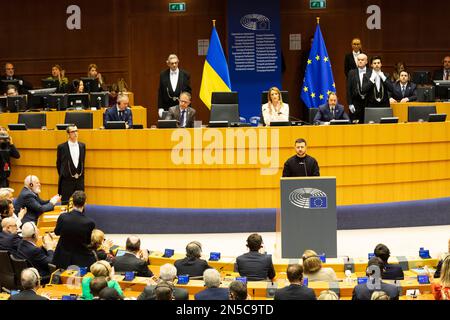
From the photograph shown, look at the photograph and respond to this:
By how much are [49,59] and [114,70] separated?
4.91 feet

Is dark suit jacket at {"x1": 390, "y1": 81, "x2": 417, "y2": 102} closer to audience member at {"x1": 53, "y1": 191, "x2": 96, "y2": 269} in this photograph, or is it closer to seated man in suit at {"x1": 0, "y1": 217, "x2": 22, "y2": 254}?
audience member at {"x1": 53, "y1": 191, "x2": 96, "y2": 269}

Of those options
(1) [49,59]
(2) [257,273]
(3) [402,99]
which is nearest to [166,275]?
(2) [257,273]

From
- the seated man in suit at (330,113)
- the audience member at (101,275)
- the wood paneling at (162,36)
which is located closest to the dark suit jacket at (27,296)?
the audience member at (101,275)

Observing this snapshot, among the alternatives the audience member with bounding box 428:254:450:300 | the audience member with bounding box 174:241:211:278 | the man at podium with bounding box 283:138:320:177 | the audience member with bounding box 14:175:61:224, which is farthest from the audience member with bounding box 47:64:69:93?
the audience member with bounding box 428:254:450:300

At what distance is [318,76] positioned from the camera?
1873 centimetres

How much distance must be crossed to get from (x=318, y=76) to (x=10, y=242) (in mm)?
9611

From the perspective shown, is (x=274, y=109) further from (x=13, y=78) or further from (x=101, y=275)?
(x=13, y=78)

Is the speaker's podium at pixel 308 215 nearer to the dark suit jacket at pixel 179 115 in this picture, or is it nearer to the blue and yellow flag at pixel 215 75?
the dark suit jacket at pixel 179 115

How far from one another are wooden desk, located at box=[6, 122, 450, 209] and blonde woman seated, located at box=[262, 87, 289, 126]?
0.81 meters

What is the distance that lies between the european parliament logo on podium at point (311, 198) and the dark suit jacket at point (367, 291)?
3.10m

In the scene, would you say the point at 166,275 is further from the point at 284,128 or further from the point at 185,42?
the point at 185,42

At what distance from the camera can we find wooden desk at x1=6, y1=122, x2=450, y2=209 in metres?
13.8

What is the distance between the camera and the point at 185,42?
70.6 feet

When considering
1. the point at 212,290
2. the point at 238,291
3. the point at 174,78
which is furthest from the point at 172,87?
the point at 238,291
